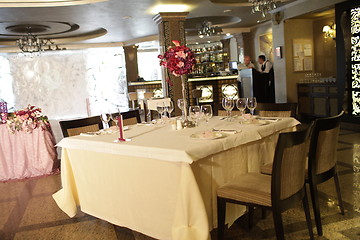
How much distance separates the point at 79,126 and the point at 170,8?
4.94 metres

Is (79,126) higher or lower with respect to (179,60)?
lower

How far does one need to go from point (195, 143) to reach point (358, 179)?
89.8 inches

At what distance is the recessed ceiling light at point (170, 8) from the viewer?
7504 millimetres

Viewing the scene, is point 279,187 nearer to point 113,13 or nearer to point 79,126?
point 79,126

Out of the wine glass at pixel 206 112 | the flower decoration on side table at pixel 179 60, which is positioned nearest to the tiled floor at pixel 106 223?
the wine glass at pixel 206 112

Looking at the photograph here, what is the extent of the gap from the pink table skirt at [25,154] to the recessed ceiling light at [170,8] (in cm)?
377

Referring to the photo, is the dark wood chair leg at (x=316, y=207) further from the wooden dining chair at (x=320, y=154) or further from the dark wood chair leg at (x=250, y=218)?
the dark wood chair leg at (x=250, y=218)

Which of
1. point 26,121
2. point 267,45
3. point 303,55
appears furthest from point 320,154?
point 267,45

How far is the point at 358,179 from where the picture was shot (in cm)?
379

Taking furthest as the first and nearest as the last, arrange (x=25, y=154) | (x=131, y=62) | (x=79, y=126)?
1. (x=131, y=62)
2. (x=25, y=154)
3. (x=79, y=126)

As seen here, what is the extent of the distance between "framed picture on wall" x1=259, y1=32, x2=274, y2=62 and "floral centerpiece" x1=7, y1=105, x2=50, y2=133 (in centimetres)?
784

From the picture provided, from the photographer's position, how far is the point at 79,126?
3.53 meters

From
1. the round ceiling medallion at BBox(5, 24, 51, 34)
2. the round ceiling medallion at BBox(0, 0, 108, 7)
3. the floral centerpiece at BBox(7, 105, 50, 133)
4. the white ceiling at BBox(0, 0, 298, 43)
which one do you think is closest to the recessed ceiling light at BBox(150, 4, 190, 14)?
the white ceiling at BBox(0, 0, 298, 43)

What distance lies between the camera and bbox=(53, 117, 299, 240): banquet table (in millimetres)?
2273
